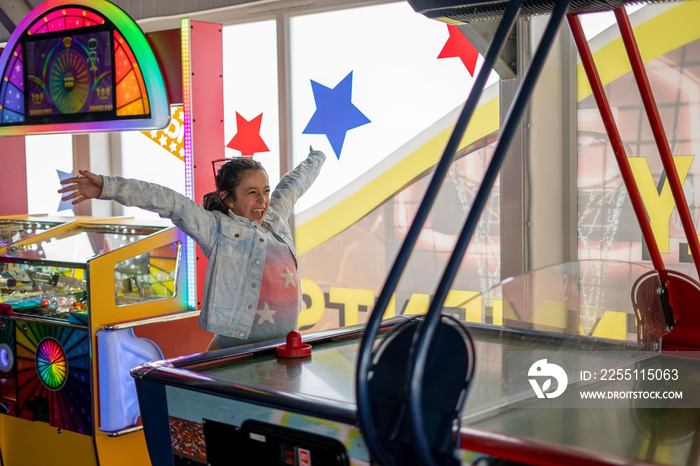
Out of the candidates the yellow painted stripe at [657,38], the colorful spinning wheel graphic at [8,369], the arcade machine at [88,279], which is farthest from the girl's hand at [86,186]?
the yellow painted stripe at [657,38]

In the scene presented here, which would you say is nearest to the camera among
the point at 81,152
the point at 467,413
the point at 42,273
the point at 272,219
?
the point at 467,413

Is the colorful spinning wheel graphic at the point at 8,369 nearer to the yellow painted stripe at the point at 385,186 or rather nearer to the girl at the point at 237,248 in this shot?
the girl at the point at 237,248

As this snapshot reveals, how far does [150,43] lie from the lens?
3307 mm

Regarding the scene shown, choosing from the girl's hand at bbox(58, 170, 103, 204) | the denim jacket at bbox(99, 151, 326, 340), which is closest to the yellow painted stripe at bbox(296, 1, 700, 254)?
the denim jacket at bbox(99, 151, 326, 340)

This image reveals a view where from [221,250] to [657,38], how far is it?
6.66ft

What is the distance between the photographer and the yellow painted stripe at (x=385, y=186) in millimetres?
3504

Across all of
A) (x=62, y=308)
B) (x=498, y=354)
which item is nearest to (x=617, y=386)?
(x=498, y=354)

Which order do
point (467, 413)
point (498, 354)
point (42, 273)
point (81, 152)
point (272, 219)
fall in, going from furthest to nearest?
point (81, 152) → point (42, 273) → point (272, 219) → point (498, 354) → point (467, 413)

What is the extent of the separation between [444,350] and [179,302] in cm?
235

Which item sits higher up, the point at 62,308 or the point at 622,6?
the point at 622,6

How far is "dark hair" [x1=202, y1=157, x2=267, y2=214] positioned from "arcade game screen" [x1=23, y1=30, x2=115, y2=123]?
2.62ft

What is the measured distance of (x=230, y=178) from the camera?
107 inches

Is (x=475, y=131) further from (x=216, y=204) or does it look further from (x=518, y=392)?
(x=518, y=392)

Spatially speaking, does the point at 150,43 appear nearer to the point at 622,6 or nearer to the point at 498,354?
the point at 622,6
